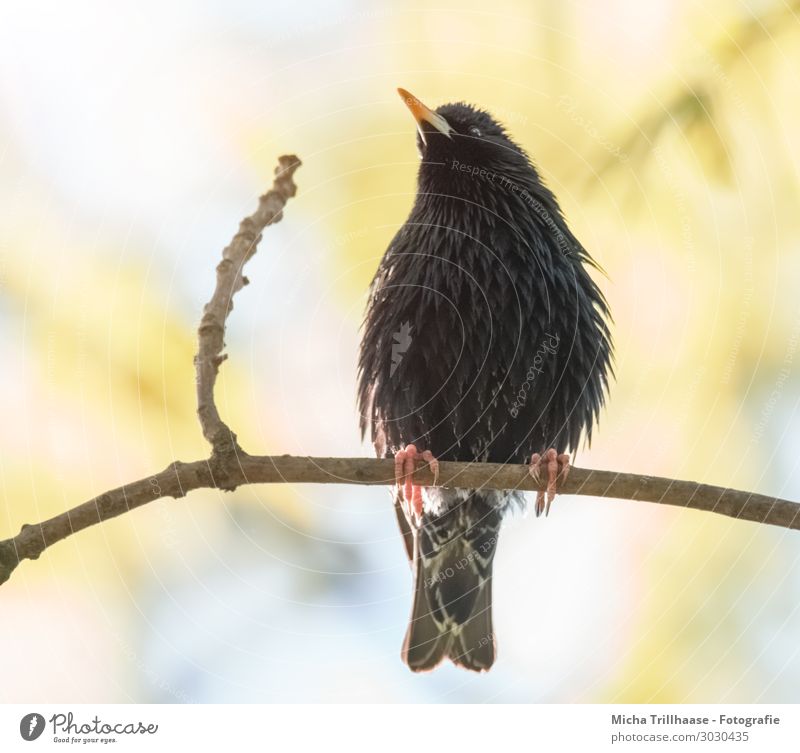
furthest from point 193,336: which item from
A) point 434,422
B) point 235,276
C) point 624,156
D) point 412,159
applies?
point 624,156

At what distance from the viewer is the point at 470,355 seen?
4.65m

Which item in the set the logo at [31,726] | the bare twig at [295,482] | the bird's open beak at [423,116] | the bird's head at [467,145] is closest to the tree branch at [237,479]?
the bare twig at [295,482]

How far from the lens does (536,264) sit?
4797 mm

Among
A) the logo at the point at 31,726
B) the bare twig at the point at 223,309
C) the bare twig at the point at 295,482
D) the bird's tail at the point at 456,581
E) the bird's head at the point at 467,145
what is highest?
the bird's head at the point at 467,145

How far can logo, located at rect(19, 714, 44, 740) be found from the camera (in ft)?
12.6

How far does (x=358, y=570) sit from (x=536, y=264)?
1.74m

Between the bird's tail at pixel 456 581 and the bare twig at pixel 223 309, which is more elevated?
the bare twig at pixel 223 309

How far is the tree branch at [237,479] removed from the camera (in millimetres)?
3283

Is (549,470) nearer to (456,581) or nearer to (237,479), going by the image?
(456,581)

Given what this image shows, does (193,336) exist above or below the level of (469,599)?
above

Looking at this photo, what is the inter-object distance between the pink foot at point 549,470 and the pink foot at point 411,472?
42cm

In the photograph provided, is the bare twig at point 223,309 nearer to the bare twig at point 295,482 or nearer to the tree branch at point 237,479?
the tree branch at point 237,479

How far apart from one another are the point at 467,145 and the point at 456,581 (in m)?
2.35

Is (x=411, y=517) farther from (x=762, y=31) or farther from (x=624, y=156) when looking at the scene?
(x=762, y=31)
